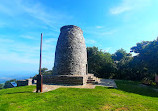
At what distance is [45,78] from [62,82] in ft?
7.14

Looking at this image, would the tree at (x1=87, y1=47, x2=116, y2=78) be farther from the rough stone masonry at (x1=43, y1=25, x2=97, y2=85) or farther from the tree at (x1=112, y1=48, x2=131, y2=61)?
the tree at (x1=112, y1=48, x2=131, y2=61)

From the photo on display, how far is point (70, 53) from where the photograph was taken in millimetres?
11898

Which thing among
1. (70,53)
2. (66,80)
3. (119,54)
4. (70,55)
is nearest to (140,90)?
(66,80)

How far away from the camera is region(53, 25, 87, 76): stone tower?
11703 mm

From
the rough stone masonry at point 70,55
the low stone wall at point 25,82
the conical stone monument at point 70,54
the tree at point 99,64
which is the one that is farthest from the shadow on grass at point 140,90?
the tree at point 99,64

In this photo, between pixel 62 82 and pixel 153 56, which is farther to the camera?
pixel 153 56

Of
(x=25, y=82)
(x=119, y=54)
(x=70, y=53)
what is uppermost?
(x=119, y=54)

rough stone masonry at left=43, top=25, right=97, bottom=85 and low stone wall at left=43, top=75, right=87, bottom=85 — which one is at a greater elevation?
rough stone masonry at left=43, top=25, right=97, bottom=85

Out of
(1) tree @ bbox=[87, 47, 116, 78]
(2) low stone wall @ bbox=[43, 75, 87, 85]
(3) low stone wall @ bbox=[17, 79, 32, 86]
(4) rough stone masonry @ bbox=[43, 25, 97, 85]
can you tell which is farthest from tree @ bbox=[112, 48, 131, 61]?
(3) low stone wall @ bbox=[17, 79, 32, 86]

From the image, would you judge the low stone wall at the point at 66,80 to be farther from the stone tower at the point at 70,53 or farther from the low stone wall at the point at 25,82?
the low stone wall at the point at 25,82

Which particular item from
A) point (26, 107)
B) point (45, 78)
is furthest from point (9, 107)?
point (45, 78)

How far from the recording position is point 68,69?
11570mm

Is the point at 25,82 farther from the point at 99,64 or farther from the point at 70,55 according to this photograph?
the point at 99,64

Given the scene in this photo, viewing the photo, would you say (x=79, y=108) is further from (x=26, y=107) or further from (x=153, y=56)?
(x=153, y=56)
